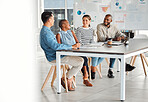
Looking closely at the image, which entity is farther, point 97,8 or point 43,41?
point 97,8

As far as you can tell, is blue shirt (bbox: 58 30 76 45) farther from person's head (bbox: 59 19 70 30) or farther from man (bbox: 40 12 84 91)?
man (bbox: 40 12 84 91)

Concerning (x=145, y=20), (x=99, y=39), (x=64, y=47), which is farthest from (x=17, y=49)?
(x=145, y=20)

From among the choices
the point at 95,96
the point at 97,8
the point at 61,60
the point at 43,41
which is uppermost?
the point at 97,8

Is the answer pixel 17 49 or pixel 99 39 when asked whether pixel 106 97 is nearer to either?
pixel 99 39

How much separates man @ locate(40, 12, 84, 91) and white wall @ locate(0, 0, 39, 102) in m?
3.04

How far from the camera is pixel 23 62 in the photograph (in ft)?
1.19

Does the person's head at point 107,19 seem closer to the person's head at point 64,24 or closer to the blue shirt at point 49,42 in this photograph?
the person's head at point 64,24

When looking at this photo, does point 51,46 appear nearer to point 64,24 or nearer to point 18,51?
→ point 64,24

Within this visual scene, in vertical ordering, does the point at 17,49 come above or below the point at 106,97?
above

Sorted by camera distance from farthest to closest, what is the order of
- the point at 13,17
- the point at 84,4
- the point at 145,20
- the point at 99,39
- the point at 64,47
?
the point at 84,4 < the point at 145,20 < the point at 99,39 < the point at 64,47 < the point at 13,17

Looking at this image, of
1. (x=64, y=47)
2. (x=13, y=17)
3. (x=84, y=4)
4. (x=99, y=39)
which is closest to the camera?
(x=13, y=17)

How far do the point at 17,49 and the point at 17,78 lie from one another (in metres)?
0.04

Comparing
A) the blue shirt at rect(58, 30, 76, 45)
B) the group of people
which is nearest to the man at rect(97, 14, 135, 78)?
the group of people

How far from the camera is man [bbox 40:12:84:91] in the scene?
3422 mm
